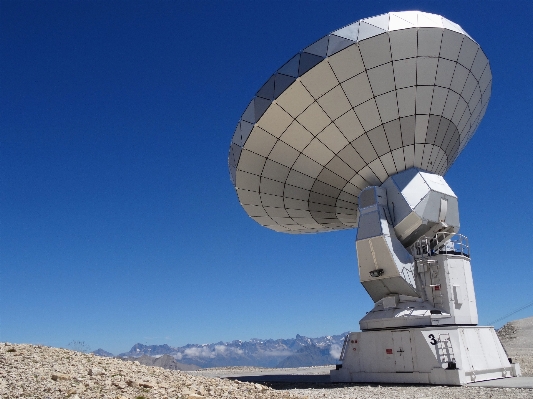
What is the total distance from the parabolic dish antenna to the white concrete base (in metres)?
6.85

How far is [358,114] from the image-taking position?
65.4ft

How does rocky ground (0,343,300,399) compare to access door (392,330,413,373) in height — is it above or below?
below

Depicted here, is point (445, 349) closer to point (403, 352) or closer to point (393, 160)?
point (403, 352)

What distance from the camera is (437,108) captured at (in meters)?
20.7

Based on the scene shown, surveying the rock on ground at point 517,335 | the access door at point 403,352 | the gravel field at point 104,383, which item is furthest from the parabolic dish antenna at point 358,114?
the rock on ground at point 517,335

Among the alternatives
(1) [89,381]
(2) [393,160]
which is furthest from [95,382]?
(2) [393,160]

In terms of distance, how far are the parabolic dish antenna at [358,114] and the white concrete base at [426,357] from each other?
6849mm

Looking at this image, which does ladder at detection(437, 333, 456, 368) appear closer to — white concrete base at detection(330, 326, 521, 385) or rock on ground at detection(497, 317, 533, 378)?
white concrete base at detection(330, 326, 521, 385)

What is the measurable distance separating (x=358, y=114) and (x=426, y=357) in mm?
9880

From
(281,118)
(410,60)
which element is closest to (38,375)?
(281,118)

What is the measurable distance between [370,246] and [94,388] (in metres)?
13.7

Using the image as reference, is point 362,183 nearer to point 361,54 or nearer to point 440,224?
point 440,224

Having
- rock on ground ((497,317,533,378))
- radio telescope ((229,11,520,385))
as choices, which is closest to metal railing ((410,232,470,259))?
radio telescope ((229,11,520,385))

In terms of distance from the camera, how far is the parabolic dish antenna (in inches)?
711
